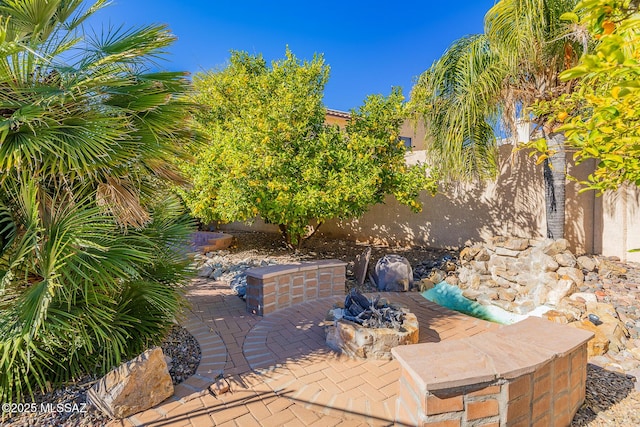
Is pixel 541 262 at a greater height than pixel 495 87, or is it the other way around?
pixel 495 87

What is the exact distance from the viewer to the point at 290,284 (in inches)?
250

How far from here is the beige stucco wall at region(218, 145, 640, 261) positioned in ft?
25.1

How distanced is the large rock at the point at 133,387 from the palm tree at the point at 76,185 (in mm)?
434

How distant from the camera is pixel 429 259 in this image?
31.0 ft

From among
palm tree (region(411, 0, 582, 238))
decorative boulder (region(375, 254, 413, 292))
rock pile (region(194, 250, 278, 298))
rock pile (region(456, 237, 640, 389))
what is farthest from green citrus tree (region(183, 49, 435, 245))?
rock pile (region(456, 237, 640, 389))

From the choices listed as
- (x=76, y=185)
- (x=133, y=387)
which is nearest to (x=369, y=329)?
(x=133, y=387)

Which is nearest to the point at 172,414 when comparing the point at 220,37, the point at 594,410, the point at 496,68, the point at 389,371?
the point at 389,371

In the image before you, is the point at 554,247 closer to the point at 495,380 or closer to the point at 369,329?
the point at 369,329

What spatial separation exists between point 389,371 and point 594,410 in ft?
7.01

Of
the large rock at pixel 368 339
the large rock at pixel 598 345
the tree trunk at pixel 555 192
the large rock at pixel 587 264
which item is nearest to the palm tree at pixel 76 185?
the large rock at pixel 368 339

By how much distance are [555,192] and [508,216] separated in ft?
6.58

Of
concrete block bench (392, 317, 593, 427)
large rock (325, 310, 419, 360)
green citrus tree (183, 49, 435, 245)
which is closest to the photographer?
concrete block bench (392, 317, 593, 427)

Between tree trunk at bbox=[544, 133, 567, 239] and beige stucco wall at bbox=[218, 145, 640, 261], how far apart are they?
0.93 metres

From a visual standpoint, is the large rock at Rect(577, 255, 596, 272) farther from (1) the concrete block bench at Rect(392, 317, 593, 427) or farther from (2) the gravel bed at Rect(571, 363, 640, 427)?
(1) the concrete block bench at Rect(392, 317, 593, 427)
